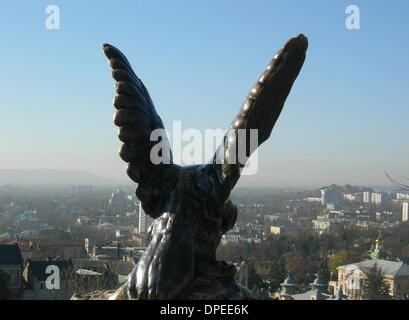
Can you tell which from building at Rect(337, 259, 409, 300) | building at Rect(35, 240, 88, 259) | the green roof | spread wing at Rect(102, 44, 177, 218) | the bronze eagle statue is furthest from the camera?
building at Rect(35, 240, 88, 259)

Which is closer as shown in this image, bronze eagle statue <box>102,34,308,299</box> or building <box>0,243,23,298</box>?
bronze eagle statue <box>102,34,308,299</box>

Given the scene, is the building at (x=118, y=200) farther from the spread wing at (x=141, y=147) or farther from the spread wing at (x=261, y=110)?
the spread wing at (x=261, y=110)

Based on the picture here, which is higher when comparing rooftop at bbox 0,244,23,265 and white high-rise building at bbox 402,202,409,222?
rooftop at bbox 0,244,23,265

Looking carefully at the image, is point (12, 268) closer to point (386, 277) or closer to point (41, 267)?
point (41, 267)

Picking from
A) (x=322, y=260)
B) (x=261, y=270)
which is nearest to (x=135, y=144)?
(x=261, y=270)

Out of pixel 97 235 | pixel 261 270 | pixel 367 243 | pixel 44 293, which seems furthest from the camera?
pixel 97 235

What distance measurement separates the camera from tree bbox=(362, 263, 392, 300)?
38.0 m

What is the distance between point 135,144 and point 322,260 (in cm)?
5272

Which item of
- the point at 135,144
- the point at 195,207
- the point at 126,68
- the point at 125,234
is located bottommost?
the point at 125,234

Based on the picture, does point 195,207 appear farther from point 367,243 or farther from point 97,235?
point 97,235

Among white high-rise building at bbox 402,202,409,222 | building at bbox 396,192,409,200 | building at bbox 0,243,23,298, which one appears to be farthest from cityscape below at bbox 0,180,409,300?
building at bbox 396,192,409,200

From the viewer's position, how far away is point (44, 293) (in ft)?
106

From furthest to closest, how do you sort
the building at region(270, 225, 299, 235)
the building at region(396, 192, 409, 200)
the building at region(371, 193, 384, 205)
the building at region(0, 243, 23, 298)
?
1. the building at region(371, 193, 384, 205)
2. the building at region(396, 192, 409, 200)
3. the building at region(270, 225, 299, 235)
4. the building at region(0, 243, 23, 298)

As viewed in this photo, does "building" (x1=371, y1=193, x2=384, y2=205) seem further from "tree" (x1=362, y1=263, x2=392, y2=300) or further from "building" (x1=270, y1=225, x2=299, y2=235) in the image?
"tree" (x1=362, y1=263, x2=392, y2=300)
